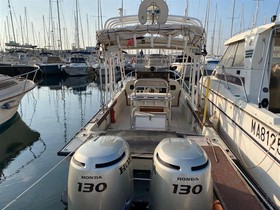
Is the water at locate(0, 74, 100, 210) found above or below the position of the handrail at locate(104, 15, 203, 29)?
below

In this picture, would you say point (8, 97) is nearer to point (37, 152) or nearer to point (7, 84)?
point (7, 84)

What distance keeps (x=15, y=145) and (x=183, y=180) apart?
20.5 feet

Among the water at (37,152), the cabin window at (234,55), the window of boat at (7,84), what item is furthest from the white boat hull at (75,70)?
the cabin window at (234,55)

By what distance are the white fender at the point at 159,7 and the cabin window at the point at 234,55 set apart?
1.79 m

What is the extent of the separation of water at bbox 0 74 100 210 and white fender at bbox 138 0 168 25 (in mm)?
3623

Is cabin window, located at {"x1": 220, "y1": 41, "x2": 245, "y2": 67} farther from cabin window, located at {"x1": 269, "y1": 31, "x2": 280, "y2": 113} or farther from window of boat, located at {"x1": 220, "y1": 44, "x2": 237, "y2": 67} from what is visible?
cabin window, located at {"x1": 269, "y1": 31, "x2": 280, "y2": 113}

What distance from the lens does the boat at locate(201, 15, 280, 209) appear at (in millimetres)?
3029

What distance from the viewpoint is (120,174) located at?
2.30 m

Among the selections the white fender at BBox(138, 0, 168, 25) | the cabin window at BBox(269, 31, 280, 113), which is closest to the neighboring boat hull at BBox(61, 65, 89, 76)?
the white fender at BBox(138, 0, 168, 25)

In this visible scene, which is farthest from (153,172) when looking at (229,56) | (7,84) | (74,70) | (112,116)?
(74,70)

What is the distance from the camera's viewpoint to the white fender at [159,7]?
510cm

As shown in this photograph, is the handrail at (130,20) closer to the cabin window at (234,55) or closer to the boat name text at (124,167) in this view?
the cabin window at (234,55)

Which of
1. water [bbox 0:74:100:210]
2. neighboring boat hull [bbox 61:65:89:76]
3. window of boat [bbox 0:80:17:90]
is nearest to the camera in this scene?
water [bbox 0:74:100:210]

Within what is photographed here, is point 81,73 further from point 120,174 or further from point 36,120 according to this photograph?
point 120,174
